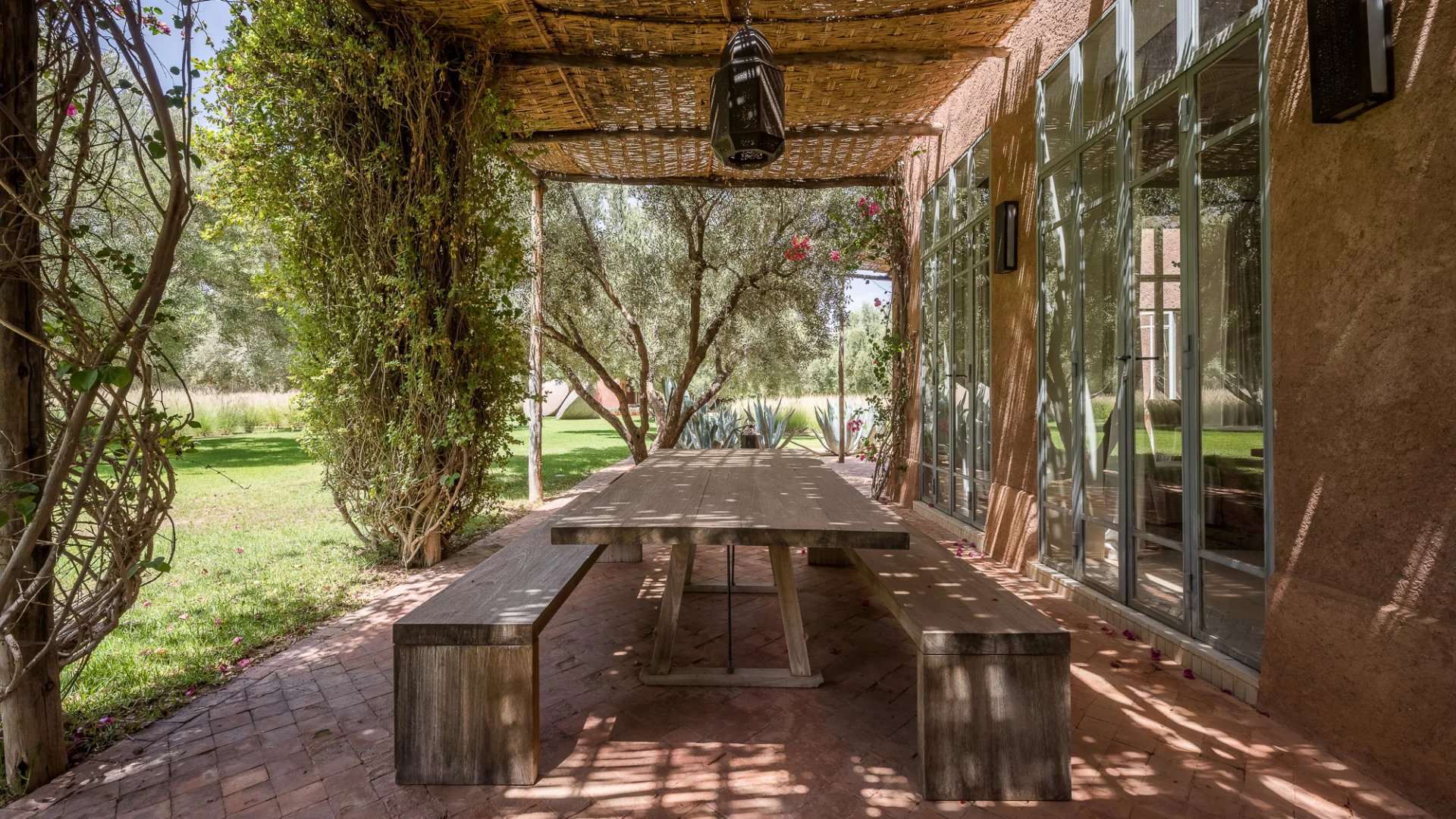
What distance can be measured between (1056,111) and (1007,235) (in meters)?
0.71

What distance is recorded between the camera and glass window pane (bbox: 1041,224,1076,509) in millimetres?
3510

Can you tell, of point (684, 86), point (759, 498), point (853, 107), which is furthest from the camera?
point (853, 107)

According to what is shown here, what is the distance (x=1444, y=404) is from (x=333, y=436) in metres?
4.67

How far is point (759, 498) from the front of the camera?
2361mm

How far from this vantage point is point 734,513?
2016 mm

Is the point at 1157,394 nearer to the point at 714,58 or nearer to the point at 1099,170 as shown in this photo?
the point at 1099,170

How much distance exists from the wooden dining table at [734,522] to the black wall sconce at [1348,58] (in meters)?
1.69

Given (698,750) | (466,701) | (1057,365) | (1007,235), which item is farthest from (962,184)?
(466,701)

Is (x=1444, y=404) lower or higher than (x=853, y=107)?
lower

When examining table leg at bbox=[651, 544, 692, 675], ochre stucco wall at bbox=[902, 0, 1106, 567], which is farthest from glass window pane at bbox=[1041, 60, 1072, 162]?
table leg at bbox=[651, 544, 692, 675]

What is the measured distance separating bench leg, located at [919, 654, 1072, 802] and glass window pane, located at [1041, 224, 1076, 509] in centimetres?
204

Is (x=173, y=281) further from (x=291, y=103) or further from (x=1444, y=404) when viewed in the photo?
(x=1444, y=404)

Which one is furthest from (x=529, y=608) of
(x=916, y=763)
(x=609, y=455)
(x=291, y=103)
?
(x=609, y=455)

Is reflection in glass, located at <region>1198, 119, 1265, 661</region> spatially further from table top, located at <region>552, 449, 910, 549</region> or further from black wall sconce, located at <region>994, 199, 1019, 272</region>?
black wall sconce, located at <region>994, 199, 1019, 272</region>
